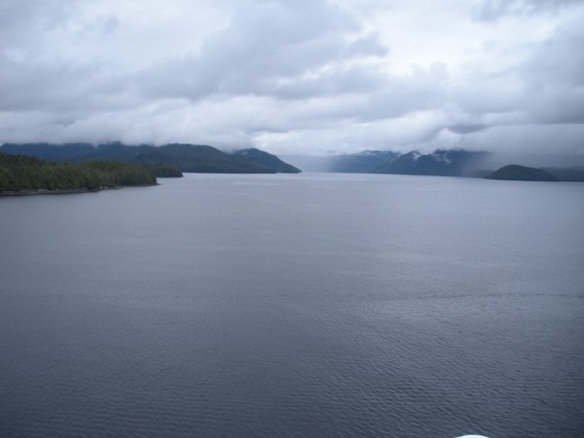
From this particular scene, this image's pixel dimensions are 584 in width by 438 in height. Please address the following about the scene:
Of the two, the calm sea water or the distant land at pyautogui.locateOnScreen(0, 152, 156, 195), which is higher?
the distant land at pyautogui.locateOnScreen(0, 152, 156, 195)

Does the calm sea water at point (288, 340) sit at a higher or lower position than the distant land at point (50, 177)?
lower

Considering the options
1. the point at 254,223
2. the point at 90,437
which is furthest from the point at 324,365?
the point at 254,223

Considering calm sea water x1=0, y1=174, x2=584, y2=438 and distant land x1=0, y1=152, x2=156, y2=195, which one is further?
distant land x1=0, y1=152, x2=156, y2=195

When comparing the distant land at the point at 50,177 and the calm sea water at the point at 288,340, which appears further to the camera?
the distant land at the point at 50,177

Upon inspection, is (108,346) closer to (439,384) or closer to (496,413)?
(439,384)
